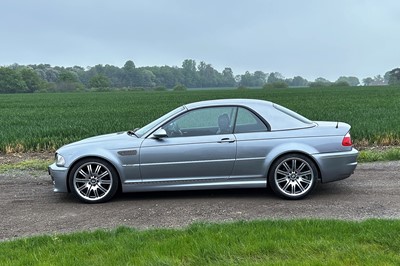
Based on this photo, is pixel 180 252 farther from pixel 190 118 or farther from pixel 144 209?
pixel 190 118

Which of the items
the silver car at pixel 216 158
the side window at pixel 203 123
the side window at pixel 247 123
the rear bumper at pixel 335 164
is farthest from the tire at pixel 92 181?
the rear bumper at pixel 335 164

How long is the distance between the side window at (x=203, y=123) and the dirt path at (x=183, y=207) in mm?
1010

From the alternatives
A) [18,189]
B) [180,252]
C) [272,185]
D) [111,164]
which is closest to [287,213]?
[272,185]

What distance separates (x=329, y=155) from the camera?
5941 mm

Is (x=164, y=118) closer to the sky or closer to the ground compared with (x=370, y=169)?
closer to the sky

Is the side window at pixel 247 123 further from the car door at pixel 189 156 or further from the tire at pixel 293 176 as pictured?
the tire at pixel 293 176

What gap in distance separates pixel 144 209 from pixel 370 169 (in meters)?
4.63

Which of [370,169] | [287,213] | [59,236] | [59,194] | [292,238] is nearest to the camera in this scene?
[292,238]

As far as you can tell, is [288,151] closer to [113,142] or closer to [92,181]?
[113,142]

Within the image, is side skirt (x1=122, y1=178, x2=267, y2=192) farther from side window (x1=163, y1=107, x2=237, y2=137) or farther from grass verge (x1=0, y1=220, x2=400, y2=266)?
grass verge (x1=0, y1=220, x2=400, y2=266)

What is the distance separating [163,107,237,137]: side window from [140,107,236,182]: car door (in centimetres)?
2

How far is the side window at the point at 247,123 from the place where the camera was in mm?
6041

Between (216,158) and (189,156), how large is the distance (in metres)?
0.39

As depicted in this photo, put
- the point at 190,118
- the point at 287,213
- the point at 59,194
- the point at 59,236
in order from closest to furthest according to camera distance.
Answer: the point at 59,236 < the point at 287,213 < the point at 190,118 < the point at 59,194
